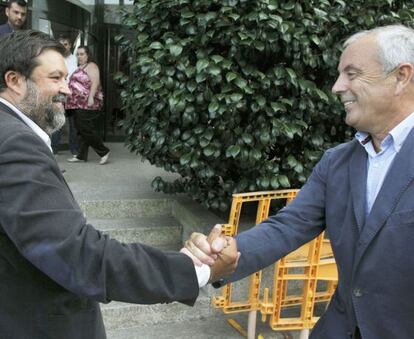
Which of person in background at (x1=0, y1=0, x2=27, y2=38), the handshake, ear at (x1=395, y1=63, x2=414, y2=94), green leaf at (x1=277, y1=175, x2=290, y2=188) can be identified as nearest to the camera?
ear at (x1=395, y1=63, x2=414, y2=94)

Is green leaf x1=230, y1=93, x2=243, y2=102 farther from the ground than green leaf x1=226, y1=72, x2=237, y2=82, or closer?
closer

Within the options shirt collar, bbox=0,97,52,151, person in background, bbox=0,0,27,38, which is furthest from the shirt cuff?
person in background, bbox=0,0,27,38

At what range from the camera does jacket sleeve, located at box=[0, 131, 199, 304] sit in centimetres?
162

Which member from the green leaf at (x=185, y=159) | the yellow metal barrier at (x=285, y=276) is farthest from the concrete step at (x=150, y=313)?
the green leaf at (x=185, y=159)

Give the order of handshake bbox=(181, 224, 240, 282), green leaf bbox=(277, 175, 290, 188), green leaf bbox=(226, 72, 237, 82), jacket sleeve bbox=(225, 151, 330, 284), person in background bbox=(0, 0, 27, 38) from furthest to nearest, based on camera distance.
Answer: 1. person in background bbox=(0, 0, 27, 38)
2. green leaf bbox=(277, 175, 290, 188)
3. green leaf bbox=(226, 72, 237, 82)
4. jacket sleeve bbox=(225, 151, 330, 284)
5. handshake bbox=(181, 224, 240, 282)

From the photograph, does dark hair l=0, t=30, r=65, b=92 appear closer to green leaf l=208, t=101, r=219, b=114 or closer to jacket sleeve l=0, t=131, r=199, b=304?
jacket sleeve l=0, t=131, r=199, b=304

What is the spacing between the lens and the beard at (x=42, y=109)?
1998 millimetres

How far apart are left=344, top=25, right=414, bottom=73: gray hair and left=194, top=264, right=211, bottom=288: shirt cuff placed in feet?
3.30

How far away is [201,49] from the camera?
4.09m

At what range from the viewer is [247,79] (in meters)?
4.08

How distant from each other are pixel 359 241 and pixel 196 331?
2.63 metres

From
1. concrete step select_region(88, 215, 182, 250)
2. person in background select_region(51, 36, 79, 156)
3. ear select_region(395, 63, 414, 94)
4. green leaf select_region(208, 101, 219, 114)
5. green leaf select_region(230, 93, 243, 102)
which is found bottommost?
concrete step select_region(88, 215, 182, 250)

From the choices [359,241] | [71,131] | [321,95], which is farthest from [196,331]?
[71,131]

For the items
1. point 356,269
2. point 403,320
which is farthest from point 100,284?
point 403,320
